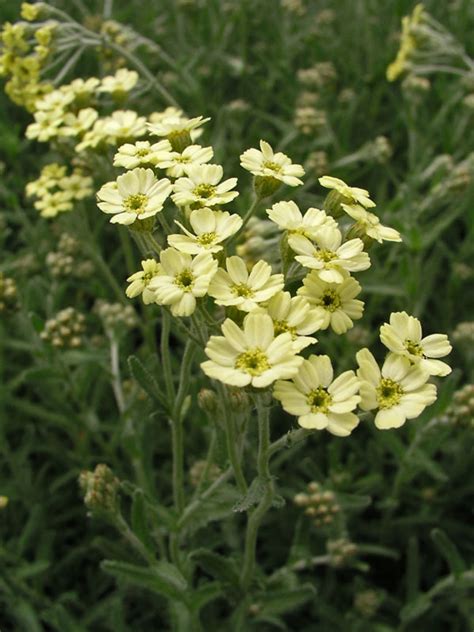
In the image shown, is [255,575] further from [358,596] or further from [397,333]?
[397,333]

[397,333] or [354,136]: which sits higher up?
[397,333]

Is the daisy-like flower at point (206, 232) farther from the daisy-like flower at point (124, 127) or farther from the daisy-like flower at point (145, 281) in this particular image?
the daisy-like flower at point (124, 127)

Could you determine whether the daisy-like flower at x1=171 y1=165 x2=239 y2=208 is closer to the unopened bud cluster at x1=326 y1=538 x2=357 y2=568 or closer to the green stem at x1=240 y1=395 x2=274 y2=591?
the green stem at x1=240 y1=395 x2=274 y2=591

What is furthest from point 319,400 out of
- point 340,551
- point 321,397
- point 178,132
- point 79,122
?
point 79,122

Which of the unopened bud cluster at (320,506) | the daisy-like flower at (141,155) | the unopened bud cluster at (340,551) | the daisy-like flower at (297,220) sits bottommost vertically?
the unopened bud cluster at (340,551)

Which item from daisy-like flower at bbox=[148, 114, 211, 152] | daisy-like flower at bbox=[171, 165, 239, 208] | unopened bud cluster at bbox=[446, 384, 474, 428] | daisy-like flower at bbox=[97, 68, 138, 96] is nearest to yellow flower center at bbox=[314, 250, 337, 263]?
daisy-like flower at bbox=[171, 165, 239, 208]

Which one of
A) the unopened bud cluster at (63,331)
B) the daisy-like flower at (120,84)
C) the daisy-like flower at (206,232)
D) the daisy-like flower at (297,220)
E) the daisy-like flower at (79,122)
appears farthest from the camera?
the daisy-like flower at (120,84)

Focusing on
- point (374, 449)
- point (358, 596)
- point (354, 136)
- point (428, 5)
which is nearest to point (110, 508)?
point (358, 596)

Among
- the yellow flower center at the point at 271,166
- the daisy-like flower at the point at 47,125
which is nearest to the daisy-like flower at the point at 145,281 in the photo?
the yellow flower center at the point at 271,166
